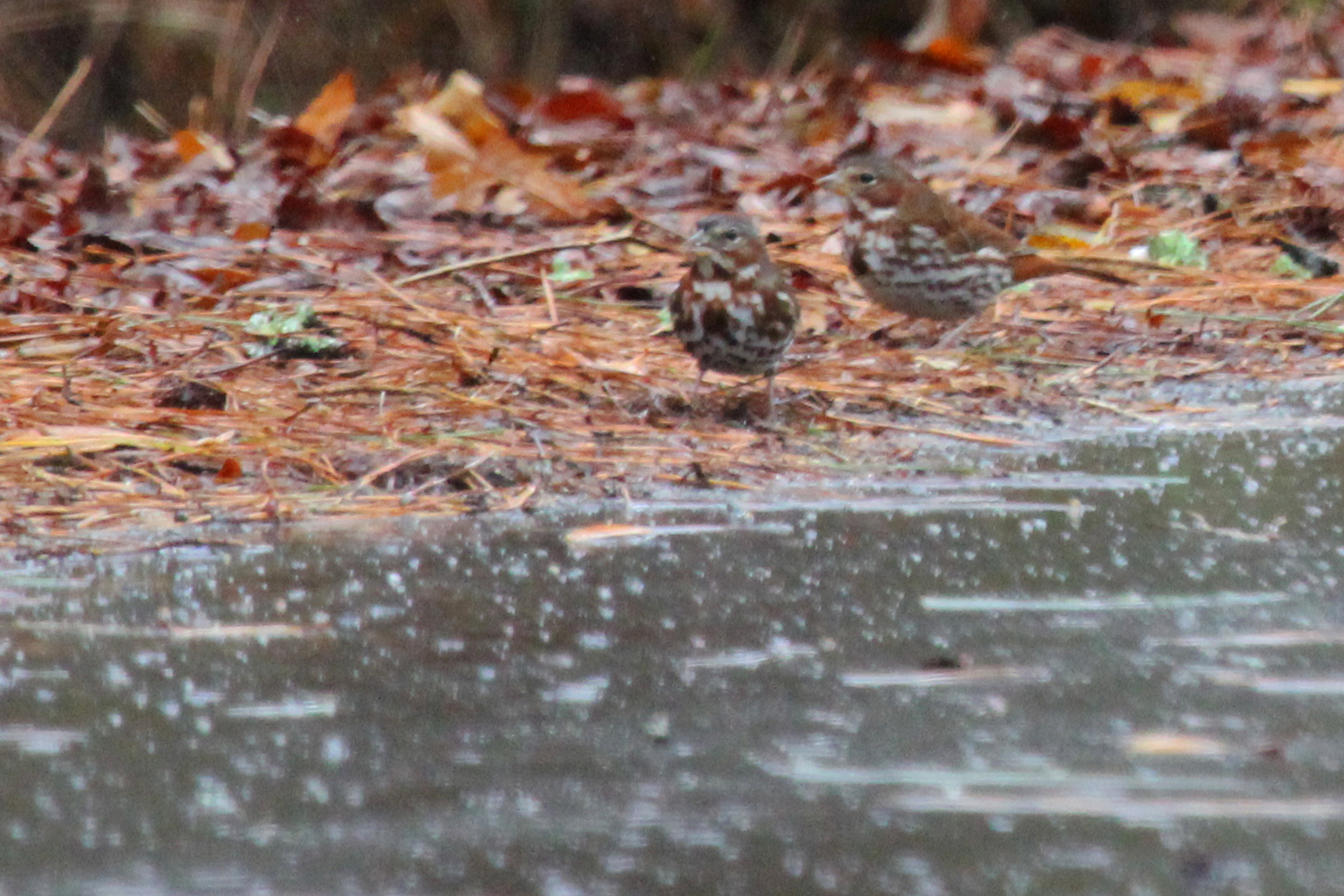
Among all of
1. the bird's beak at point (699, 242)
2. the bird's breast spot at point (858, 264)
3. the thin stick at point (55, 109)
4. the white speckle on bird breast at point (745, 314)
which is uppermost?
the bird's beak at point (699, 242)

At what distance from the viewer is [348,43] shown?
8.95m

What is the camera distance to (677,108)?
8.52 metres

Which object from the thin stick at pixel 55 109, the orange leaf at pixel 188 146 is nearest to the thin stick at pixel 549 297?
the orange leaf at pixel 188 146

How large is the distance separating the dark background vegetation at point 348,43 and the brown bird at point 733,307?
4438 mm

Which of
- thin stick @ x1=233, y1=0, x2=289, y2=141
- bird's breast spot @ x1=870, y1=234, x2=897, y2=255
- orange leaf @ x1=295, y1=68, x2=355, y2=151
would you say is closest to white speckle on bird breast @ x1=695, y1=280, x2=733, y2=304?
bird's breast spot @ x1=870, y1=234, x2=897, y2=255

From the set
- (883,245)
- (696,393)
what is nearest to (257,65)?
(883,245)

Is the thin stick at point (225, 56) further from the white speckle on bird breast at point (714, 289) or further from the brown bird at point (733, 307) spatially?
the white speckle on bird breast at point (714, 289)

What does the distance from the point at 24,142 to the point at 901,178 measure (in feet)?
12.0

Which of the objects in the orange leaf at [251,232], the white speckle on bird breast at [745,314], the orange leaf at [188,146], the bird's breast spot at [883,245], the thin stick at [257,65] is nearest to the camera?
the white speckle on bird breast at [745,314]

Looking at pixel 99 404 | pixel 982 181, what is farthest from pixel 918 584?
pixel 982 181

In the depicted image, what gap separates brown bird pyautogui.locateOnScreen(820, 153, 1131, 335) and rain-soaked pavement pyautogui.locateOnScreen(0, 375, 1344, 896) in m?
2.37

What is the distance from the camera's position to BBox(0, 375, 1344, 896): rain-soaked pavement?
1.75 m

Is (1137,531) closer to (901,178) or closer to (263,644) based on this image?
(263,644)

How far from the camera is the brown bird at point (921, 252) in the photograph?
5.70 meters
